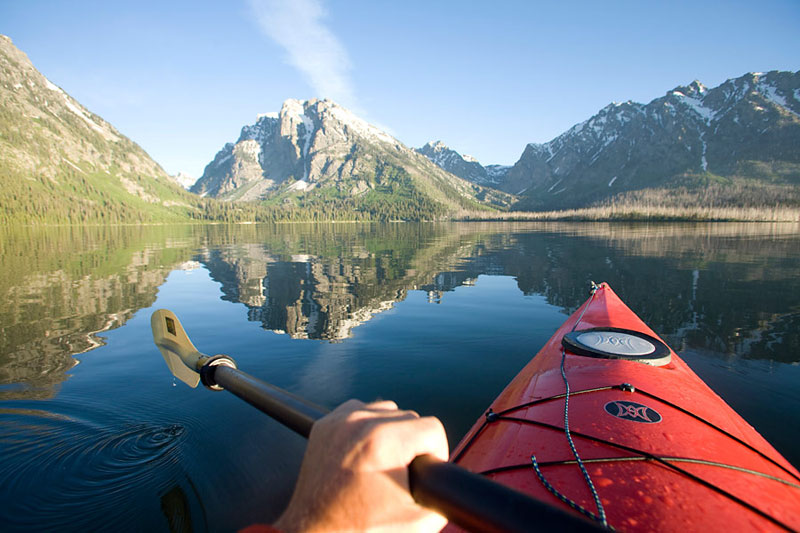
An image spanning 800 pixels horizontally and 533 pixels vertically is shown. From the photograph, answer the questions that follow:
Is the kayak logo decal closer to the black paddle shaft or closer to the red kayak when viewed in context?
the red kayak

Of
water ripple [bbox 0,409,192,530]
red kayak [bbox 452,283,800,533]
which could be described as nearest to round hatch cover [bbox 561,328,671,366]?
red kayak [bbox 452,283,800,533]

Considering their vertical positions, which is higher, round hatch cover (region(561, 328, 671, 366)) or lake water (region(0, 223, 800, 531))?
round hatch cover (region(561, 328, 671, 366))

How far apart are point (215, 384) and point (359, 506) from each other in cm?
320

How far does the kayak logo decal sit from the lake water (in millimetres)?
3523

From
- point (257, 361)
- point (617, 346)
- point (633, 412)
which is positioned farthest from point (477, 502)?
point (257, 361)

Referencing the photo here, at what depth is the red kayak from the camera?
2916 millimetres

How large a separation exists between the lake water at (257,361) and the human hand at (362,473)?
535 centimetres

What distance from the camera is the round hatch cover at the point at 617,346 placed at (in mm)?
6176

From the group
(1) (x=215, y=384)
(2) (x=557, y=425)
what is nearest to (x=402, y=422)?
(1) (x=215, y=384)

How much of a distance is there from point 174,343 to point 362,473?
516 centimetres

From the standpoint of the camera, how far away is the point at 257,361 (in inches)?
432

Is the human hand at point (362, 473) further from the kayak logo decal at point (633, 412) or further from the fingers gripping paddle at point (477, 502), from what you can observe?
the kayak logo decal at point (633, 412)

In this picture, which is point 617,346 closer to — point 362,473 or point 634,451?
point 634,451

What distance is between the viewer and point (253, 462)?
6.57 m
